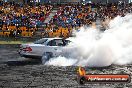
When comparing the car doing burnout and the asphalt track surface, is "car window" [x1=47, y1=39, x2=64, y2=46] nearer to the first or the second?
the car doing burnout

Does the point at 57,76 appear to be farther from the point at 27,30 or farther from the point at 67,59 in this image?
the point at 27,30

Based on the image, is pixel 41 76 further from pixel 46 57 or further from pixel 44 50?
pixel 44 50

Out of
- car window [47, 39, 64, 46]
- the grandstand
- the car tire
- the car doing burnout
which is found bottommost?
the grandstand

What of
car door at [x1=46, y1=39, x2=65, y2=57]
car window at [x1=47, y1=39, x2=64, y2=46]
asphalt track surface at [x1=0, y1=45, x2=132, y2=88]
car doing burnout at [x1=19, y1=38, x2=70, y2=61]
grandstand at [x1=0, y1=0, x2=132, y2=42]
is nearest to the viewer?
asphalt track surface at [x1=0, y1=45, x2=132, y2=88]

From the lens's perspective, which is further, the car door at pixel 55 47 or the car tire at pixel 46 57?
the car door at pixel 55 47

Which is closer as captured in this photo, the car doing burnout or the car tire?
the car tire

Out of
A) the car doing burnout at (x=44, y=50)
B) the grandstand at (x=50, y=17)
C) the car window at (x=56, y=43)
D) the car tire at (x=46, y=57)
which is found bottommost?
the grandstand at (x=50, y=17)

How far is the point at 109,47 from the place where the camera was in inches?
677

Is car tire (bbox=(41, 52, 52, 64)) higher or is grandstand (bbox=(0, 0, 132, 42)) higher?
car tire (bbox=(41, 52, 52, 64))

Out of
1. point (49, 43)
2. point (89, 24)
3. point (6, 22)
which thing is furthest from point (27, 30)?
point (49, 43)

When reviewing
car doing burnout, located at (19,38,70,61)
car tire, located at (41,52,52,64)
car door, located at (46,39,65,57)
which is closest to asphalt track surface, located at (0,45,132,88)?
car tire, located at (41,52,52,64)

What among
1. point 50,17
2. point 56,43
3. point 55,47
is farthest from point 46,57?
point 50,17

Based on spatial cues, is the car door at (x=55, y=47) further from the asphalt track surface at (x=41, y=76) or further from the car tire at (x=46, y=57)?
the asphalt track surface at (x=41, y=76)

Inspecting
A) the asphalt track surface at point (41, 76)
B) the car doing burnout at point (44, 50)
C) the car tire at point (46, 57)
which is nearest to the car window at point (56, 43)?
the car doing burnout at point (44, 50)
